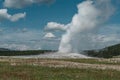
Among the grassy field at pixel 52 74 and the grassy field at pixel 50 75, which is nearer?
the grassy field at pixel 50 75

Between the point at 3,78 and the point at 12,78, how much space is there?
3.97 ft

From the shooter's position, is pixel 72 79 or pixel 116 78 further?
pixel 116 78

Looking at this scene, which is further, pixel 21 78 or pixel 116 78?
pixel 116 78

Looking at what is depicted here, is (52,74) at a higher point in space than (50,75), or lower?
higher

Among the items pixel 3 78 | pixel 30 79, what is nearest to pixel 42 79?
pixel 30 79

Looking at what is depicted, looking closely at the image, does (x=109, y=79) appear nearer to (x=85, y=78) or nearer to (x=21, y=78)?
(x=85, y=78)

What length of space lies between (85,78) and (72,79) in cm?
285

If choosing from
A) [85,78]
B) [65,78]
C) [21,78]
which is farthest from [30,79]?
[85,78]

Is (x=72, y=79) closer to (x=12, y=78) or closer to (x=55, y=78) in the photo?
(x=55, y=78)

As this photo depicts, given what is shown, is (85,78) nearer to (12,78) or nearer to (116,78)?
(116,78)

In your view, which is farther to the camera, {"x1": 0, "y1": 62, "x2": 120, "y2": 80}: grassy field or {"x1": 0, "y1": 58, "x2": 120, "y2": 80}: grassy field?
{"x1": 0, "y1": 58, "x2": 120, "y2": 80}: grassy field

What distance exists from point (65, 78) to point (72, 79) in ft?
4.15

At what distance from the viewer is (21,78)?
45500 millimetres

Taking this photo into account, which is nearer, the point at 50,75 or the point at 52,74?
the point at 50,75
